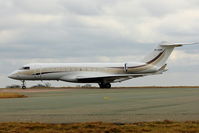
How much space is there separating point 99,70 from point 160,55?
815 cm

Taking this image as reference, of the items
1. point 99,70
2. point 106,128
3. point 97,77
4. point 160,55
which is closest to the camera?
point 106,128

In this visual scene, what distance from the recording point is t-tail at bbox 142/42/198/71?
2212 inches

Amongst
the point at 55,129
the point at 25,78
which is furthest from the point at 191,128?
the point at 25,78

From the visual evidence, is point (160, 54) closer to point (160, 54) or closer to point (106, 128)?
point (160, 54)

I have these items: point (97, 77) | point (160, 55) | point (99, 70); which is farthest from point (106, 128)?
point (160, 55)

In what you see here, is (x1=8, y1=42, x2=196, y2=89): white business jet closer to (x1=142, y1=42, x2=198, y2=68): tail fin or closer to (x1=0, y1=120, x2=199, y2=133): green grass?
(x1=142, y1=42, x2=198, y2=68): tail fin

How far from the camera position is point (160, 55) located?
5634 centimetres

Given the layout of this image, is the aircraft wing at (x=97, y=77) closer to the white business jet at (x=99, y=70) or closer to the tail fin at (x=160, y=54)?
the white business jet at (x=99, y=70)

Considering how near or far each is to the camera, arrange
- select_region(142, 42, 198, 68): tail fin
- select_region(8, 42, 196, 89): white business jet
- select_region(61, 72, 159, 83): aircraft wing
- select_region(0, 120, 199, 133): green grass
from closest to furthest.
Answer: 1. select_region(0, 120, 199, 133): green grass
2. select_region(61, 72, 159, 83): aircraft wing
3. select_region(8, 42, 196, 89): white business jet
4. select_region(142, 42, 198, 68): tail fin

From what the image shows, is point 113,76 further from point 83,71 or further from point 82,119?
point 82,119

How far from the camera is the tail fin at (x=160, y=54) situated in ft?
184

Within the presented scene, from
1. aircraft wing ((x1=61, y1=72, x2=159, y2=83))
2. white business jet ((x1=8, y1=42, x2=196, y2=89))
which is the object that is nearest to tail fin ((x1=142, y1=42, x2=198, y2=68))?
white business jet ((x1=8, y1=42, x2=196, y2=89))

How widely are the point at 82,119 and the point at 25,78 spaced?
42461mm

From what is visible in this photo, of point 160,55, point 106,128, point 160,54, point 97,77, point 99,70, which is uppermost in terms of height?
point 160,54
